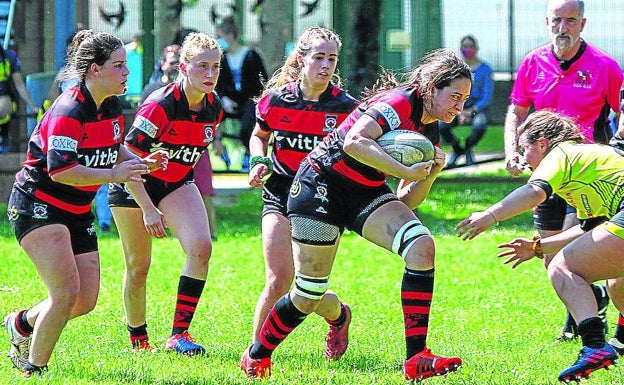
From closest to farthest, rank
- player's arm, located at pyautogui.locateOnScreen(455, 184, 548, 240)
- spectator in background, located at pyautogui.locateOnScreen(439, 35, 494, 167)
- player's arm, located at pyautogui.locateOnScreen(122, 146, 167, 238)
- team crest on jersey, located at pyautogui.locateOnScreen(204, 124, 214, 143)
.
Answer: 1. player's arm, located at pyautogui.locateOnScreen(455, 184, 548, 240)
2. player's arm, located at pyautogui.locateOnScreen(122, 146, 167, 238)
3. team crest on jersey, located at pyautogui.locateOnScreen(204, 124, 214, 143)
4. spectator in background, located at pyautogui.locateOnScreen(439, 35, 494, 167)

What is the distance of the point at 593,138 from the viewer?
7.47 m

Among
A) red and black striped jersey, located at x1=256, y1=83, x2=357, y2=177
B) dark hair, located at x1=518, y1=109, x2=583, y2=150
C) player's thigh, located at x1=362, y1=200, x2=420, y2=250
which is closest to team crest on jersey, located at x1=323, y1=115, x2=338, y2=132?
red and black striped jersey, located at x1=256, y1=83, x2=357, y2=177

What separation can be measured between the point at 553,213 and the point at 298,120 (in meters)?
1.80

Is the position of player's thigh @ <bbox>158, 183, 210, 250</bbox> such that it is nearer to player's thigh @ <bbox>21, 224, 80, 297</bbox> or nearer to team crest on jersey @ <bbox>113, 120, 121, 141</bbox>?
team crest on jersey @ <bbox>113, 120, 121, 141</bbox>

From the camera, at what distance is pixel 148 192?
6.92 m

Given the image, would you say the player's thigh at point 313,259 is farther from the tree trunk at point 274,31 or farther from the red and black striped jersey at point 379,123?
the tree trunk at point 274,31

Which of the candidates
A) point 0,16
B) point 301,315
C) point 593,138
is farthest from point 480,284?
point 0,16

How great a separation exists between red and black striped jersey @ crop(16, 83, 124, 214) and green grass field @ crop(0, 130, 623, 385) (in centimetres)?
96

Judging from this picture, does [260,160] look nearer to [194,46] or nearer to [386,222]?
[194,46]

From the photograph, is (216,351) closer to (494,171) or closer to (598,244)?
(598,244)

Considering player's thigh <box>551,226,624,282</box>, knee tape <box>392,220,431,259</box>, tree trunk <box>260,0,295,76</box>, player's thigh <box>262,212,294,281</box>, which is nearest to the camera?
player's thigh <box>551,226,624,282</box>

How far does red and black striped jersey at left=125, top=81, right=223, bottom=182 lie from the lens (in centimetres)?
676

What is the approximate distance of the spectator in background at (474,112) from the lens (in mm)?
16734

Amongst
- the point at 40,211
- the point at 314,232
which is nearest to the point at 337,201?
the point at 314,232
